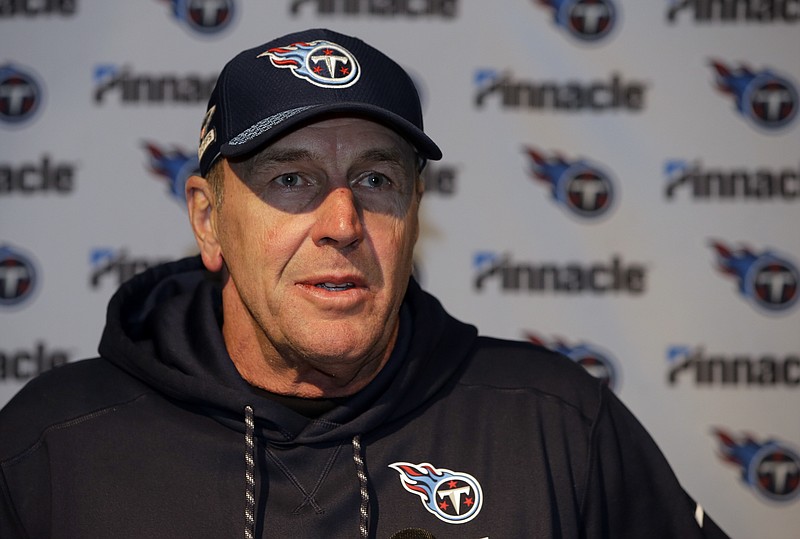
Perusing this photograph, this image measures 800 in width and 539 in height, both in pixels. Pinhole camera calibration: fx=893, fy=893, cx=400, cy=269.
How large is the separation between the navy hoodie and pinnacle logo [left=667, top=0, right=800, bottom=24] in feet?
4.13

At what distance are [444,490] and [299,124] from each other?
565 millimetres

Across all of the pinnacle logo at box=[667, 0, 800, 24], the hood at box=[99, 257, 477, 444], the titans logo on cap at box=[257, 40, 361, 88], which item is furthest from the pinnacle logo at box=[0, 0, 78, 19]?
the pinnacle logo at box=[667, 0, 800, 24]

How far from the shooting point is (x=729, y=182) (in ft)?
7.55

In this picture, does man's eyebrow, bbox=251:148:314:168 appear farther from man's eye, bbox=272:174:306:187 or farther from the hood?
the hood

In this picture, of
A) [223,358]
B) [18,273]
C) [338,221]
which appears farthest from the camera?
[18,273]

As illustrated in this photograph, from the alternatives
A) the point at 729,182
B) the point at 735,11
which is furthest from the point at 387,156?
the point at 735,11

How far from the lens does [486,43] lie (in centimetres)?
230

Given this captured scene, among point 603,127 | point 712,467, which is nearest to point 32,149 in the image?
point 603,127

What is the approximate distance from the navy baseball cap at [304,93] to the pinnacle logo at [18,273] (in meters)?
1.11

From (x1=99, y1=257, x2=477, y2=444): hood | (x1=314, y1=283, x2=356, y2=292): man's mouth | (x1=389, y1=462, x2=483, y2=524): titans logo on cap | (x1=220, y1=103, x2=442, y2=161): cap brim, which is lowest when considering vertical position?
(x1=389, y1=462, x2=483, y2=524): titans logo on cap

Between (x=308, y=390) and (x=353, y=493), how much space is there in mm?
180

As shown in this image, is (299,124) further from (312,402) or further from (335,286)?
(312,402)

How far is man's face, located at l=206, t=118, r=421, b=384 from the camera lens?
1250 mm

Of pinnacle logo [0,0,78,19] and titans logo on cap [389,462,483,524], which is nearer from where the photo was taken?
titans logo on cap [389,462,483,524]
